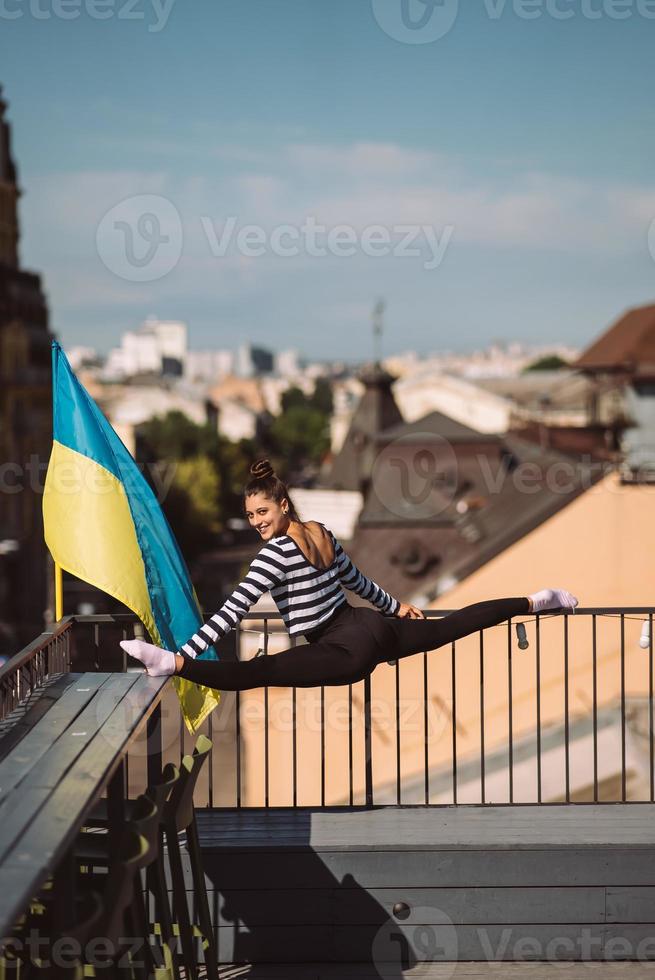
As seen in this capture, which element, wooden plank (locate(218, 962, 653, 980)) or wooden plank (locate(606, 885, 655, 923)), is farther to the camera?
wooden plank (locate(606, 885, 655, 923))

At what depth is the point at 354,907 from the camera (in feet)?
16.8

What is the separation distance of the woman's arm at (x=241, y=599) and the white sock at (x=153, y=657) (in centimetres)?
9

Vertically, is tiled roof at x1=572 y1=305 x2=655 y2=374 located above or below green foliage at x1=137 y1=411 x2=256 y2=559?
above

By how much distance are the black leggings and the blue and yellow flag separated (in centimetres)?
53

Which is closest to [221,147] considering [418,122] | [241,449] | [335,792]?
[418,122]

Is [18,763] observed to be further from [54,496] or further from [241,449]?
[241,449]

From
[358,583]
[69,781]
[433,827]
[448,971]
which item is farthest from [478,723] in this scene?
[69,781]

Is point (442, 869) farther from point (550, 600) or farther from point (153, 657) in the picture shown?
point (153, 657)

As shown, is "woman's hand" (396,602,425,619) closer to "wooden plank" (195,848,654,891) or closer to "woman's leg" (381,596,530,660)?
"woman's leg" (381,596,530,660)

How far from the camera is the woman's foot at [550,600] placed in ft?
16.7

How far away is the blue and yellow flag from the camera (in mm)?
4867
